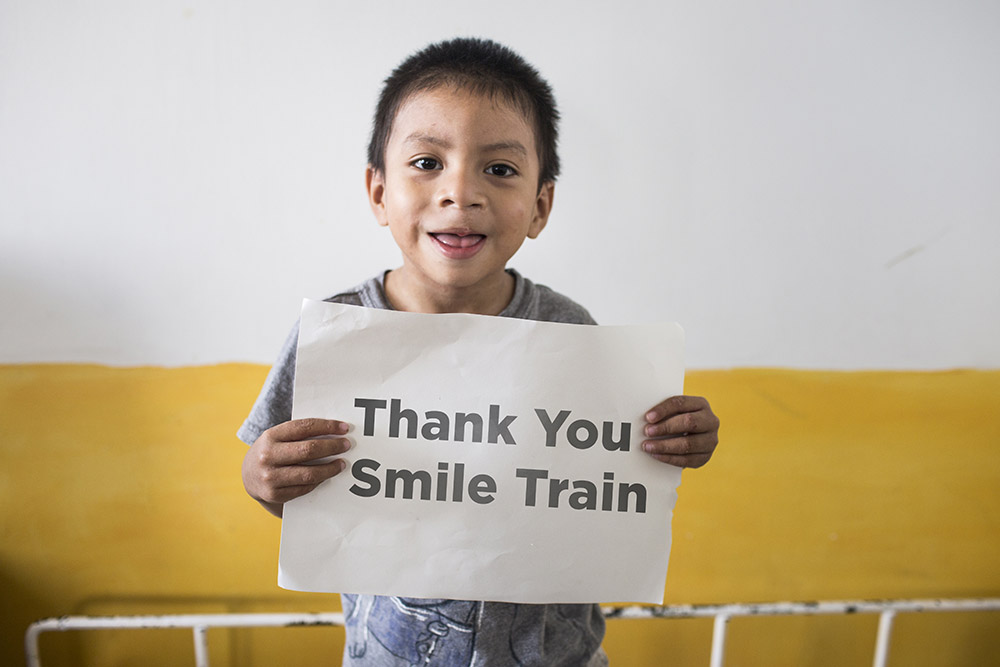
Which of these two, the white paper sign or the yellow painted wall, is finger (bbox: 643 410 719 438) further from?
the yellow painted wall

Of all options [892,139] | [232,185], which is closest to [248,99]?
[232,185]

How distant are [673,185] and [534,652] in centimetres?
73

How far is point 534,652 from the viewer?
672 mm

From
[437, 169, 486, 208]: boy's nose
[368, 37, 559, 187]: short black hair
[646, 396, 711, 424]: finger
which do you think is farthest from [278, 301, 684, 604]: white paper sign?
[368, 37, 559, 187]: short black hair

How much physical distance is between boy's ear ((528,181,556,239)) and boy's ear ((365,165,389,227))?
6.6 inches

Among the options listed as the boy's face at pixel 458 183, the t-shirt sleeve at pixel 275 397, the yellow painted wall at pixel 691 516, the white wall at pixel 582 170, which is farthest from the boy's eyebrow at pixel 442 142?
the yellow painted wall at pixel 691 516

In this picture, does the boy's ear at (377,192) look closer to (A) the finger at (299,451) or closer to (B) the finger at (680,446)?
(A) the finger at (299,451)

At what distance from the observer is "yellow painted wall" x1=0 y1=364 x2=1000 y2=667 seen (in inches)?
39.7

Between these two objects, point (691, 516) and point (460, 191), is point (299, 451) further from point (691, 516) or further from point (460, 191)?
point (691, 516)

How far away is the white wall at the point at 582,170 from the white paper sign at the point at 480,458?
0.45 metres

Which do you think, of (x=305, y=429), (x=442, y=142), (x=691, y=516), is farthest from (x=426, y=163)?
(x=691, y=516)

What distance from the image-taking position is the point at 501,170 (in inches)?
25.1

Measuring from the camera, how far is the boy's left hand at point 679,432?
0.59 m

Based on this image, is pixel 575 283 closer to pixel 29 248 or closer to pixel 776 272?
pixel 776 272
